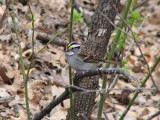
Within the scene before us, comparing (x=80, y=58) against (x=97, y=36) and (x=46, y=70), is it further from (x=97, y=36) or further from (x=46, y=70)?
(x=46, y=70)

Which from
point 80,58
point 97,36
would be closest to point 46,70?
point 80,58

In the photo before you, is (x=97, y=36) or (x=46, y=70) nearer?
(x=97, y=36)

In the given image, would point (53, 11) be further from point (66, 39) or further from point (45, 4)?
point (66, 39)

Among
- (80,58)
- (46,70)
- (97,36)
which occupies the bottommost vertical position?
(46,70)

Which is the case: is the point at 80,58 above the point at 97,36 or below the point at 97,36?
below

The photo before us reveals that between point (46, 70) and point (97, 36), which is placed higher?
point (97, 36)

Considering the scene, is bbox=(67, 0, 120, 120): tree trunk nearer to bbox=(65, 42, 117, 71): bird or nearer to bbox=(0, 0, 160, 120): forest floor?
bbox=(65, 42, 117, 71): bird

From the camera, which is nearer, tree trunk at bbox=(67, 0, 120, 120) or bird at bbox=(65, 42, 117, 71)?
bird at bbox=(65, 42, 117, 71)

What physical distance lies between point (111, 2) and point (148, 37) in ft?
18.0

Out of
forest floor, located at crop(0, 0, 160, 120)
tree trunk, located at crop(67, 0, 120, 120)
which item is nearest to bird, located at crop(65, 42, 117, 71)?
tree trunk, located at crop(67, 0, 120, 120)

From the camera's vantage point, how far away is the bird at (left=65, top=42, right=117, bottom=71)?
414 cm

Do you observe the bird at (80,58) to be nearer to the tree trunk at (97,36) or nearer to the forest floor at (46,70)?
the tree trunk at (97,36)

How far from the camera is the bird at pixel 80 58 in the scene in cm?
414

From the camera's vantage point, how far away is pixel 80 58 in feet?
14.3
